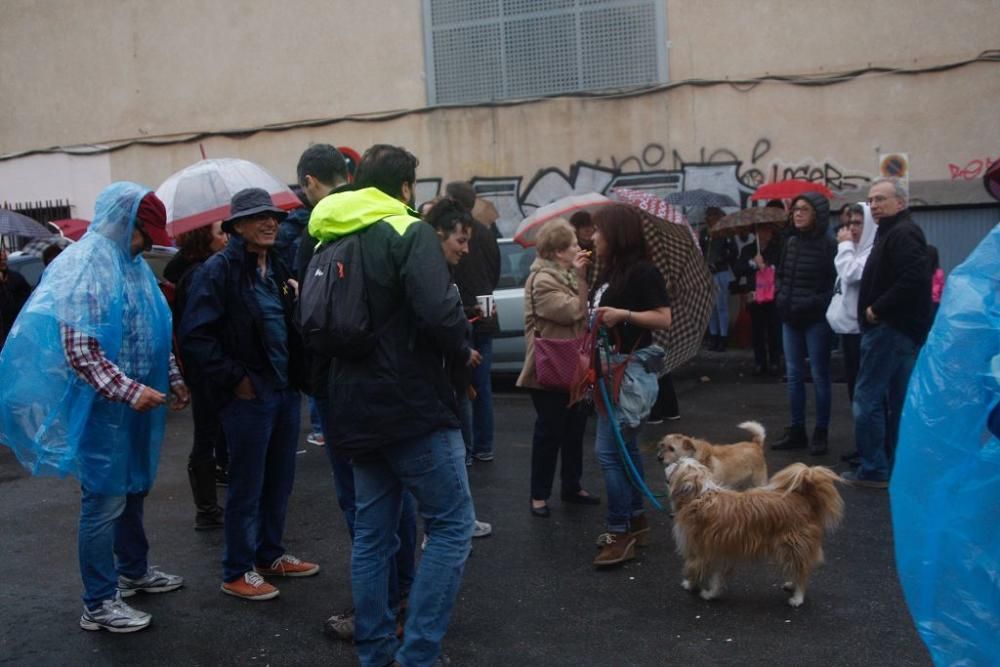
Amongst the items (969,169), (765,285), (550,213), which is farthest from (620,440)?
(969,169)

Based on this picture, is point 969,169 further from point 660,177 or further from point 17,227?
point 17,227

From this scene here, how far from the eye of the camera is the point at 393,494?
3836 millimetres

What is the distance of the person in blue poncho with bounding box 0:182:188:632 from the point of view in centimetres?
425

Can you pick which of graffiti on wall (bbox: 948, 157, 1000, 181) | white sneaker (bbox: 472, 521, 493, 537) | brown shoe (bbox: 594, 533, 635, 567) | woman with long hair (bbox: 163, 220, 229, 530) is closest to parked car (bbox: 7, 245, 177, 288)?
woman with long hair (bbox: 163, 220, 229, 530)

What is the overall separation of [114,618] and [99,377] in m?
1.09

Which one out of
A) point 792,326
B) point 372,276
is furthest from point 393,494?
point 792,326

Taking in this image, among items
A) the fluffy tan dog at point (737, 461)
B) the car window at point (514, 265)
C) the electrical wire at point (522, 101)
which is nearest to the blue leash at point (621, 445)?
the fluffy tan dog at point (737, 461)

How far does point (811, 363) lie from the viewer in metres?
7.59

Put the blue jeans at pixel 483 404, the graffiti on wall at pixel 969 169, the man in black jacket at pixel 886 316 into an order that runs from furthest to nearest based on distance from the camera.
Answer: the graffiti on wall at pixel 969 169, the blue jeans at pixel 483 404, the man in black jacket at pixel 886 316

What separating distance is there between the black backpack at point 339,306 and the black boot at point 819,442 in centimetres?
486

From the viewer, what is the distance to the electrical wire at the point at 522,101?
13.6m

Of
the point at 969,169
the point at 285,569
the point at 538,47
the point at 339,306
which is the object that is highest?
the point at 538,47

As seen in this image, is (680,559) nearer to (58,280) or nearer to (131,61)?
(58,280)

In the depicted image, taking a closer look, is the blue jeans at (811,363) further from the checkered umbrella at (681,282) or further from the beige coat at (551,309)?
the beige coat at (551,309)
